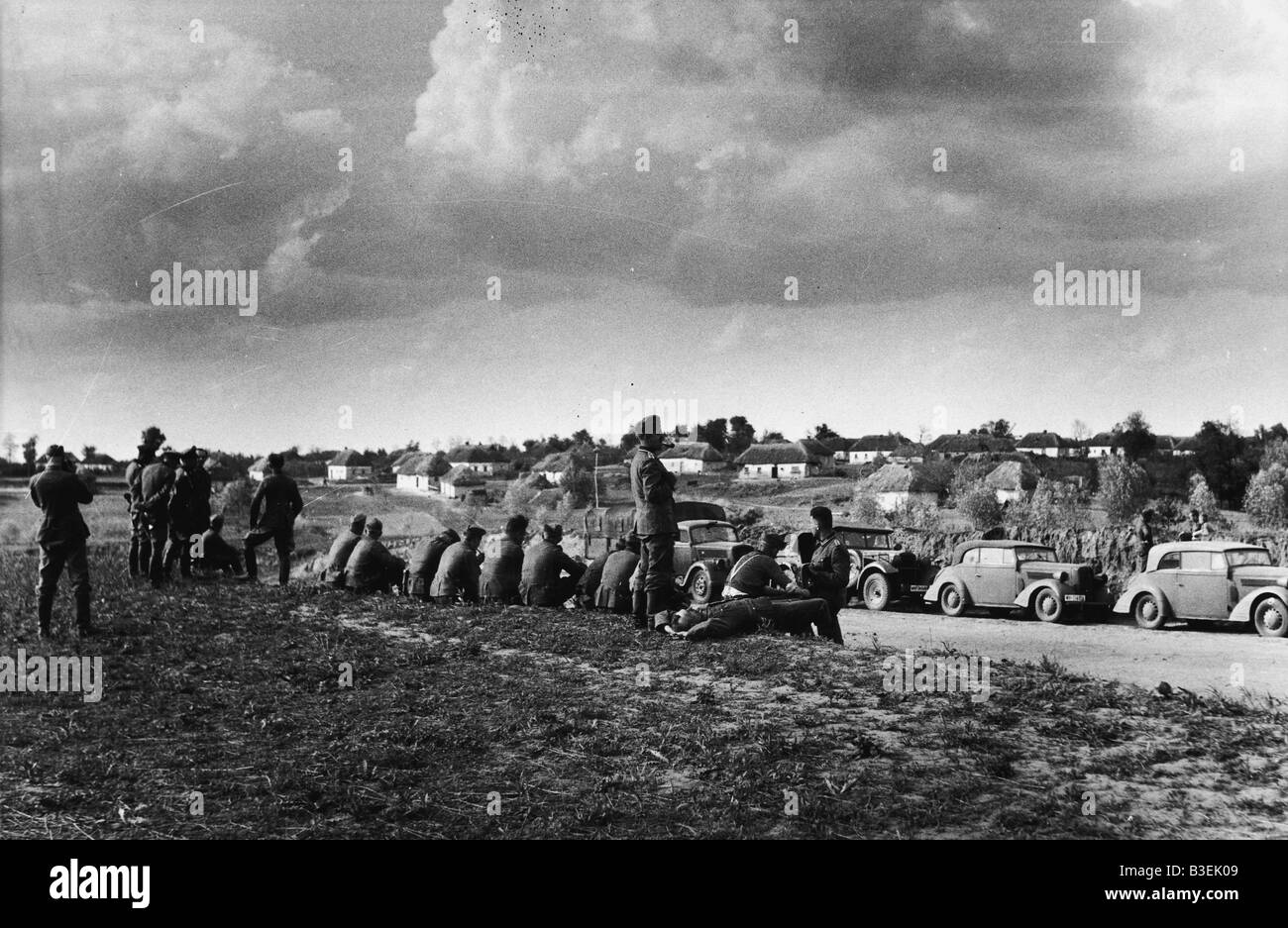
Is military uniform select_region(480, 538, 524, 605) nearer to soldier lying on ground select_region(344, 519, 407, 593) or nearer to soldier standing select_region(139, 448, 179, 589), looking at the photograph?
soldier lying on ground select_region(344, 519, 407, 593)

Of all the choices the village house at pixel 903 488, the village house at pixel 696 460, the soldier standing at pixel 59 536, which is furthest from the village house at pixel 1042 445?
the soldier standing at pixel 59 536

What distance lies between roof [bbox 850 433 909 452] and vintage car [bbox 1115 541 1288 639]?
25133 millimetres

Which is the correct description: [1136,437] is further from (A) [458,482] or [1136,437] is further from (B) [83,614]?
(B) [83,614]

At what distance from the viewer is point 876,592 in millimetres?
17297

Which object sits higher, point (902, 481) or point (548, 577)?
point (902, 481)

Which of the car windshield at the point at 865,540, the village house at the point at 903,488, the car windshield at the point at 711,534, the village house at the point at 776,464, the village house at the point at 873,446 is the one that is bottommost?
the car windshield at the point at 865,540

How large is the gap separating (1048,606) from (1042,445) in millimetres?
27394

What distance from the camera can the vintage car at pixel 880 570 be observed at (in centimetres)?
1711

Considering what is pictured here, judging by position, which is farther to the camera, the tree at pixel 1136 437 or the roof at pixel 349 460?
the tree at pixel 1136 437

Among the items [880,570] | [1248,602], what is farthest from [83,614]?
[1248,602]

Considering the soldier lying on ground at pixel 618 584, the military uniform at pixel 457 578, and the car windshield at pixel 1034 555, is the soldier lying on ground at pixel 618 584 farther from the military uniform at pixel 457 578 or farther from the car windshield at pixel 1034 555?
the car windshield at pixel 1034 555

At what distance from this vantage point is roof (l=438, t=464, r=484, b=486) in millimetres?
32900
